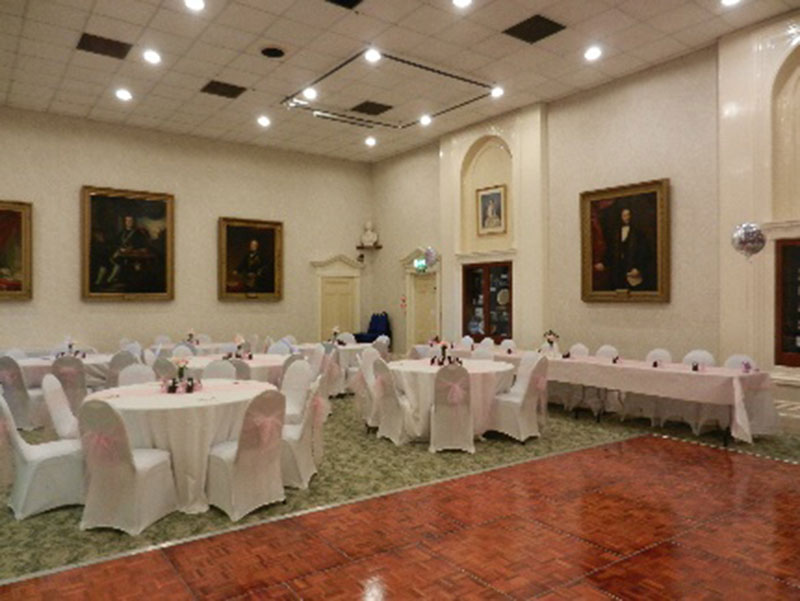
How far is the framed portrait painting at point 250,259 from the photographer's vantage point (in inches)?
475

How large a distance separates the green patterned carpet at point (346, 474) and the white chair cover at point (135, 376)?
151cm

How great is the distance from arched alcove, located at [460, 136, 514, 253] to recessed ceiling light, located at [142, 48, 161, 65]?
565 centimetres

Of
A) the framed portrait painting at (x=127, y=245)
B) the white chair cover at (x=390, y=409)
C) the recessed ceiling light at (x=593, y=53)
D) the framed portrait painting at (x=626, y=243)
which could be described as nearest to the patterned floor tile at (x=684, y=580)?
the white chair cover at (x=390, y=409)

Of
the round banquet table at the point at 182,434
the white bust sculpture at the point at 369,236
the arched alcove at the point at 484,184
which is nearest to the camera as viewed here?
the round banquet table at the point at 182,434

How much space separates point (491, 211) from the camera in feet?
36.4

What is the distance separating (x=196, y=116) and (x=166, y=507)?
8161 mm

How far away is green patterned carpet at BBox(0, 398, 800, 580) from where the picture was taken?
12.3 feet

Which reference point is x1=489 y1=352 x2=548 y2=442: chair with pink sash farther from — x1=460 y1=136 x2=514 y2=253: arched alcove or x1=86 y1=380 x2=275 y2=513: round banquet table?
x1=460 y1=136 x2=514 y2=253: arched alcove

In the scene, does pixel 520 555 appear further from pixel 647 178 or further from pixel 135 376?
pixel 647 178

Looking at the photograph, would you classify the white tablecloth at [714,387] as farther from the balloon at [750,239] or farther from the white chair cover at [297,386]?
the white chair cover at [297,386]

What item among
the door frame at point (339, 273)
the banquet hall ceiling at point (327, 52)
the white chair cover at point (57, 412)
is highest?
the banquet hall ceiling at point (327, 52)

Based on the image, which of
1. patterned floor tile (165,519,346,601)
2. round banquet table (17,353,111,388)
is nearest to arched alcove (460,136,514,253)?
round banquet table (17,353,111,388)

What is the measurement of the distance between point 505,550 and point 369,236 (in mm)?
10714

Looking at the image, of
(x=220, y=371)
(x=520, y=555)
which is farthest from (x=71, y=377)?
(x=520, y=555)
